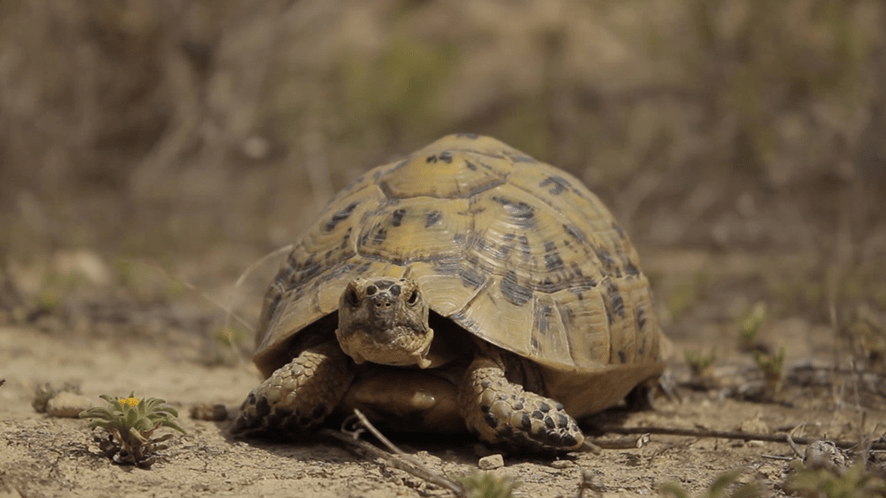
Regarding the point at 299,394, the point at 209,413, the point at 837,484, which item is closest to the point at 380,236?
the point at 299,394

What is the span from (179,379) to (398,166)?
1599mm

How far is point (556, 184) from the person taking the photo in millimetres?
3438

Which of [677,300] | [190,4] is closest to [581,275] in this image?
[677,300]

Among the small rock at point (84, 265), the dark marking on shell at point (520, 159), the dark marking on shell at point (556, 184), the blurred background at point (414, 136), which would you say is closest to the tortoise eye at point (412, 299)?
the dark marking on shell at point (556, 184)

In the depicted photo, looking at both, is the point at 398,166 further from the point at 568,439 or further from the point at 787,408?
the point at 787,408

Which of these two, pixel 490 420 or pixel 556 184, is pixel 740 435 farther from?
pixel 556 184

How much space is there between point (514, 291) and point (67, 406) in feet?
5.38

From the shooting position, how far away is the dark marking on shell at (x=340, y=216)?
3.21m

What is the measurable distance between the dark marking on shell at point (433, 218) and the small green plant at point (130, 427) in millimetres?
1060

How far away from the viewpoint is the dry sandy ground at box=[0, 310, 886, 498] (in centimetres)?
236

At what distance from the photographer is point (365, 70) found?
1081cm

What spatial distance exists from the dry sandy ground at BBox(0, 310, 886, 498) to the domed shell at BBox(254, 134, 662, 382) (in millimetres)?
335

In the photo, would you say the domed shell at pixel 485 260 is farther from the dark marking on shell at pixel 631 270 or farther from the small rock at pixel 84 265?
the small rock at pixel 84 265

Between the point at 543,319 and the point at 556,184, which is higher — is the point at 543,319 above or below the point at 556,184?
below
